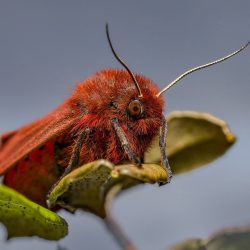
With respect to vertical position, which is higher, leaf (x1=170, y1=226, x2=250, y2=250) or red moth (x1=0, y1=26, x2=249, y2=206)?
red moth (x1=0, y1=26, x2=249, y2=206)

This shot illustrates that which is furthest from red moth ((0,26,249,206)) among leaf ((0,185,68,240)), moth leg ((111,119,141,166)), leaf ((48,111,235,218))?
leaf ((0,185,68,240))

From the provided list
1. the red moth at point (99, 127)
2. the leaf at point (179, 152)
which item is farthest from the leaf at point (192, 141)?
the red moth at point (99, 127)

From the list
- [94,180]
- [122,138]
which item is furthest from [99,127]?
[94,180]

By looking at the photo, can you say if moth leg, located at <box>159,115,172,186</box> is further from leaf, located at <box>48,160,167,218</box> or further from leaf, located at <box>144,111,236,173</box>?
leaf, located at <box>48,160,167,218</box>

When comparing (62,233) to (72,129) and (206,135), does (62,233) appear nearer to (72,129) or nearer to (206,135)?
(72,129)

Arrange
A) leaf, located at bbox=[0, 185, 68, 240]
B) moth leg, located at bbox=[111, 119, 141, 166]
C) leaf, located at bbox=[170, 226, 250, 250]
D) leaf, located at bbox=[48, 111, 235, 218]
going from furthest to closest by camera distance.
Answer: leaf, located at bbox=[48, 111, 235, 218]
moth leg, located at bbox=[111, 119, 141, 166]
leaf, located at bbox=[0, 185, 68, 240]
leaf, located at bbox=[170, 226, 250, 250]

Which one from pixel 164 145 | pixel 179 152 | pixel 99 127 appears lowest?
pixel 179 152

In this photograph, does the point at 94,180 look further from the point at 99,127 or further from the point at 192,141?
the point at 192,141
